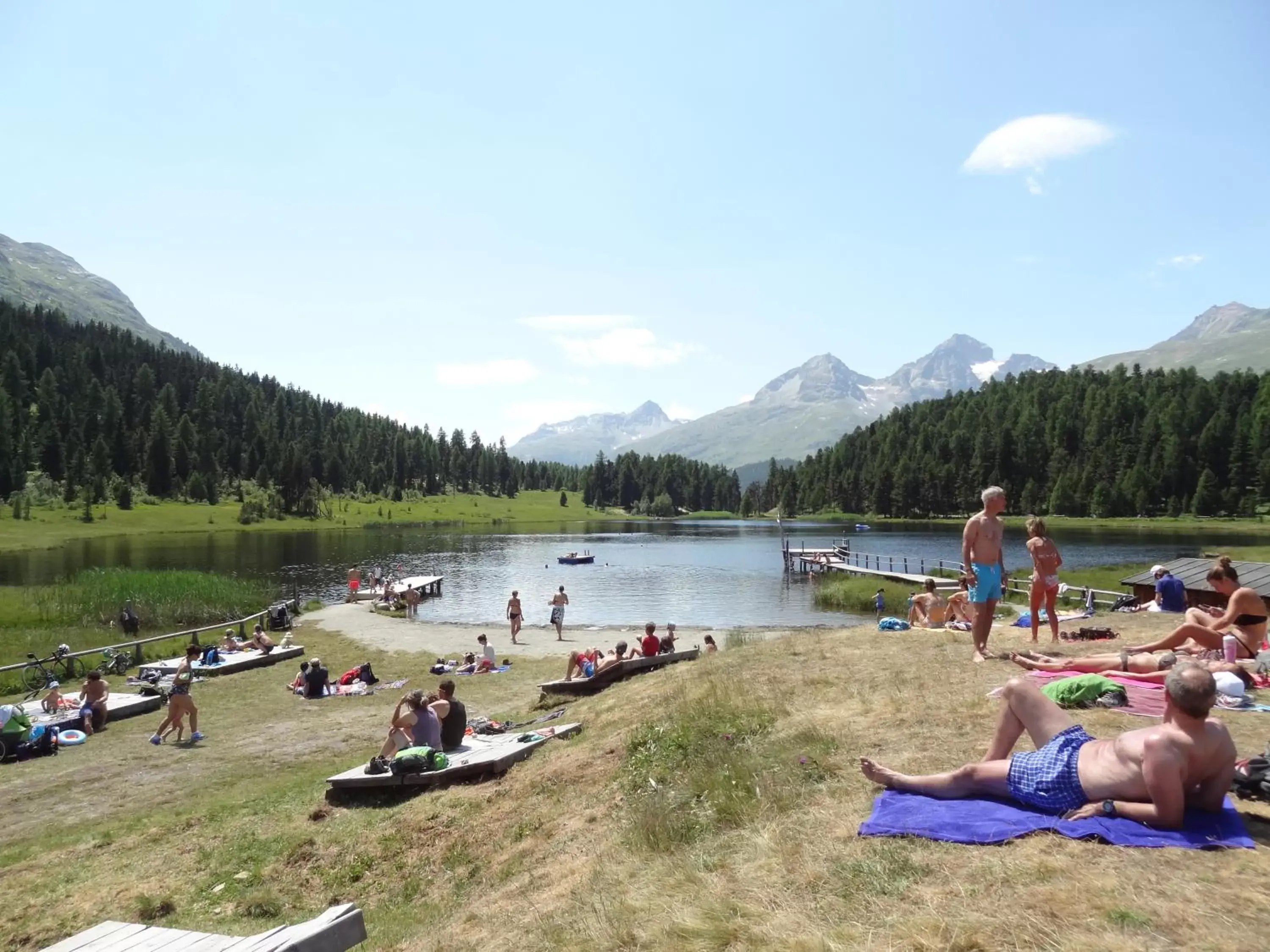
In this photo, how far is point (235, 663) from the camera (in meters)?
26.0

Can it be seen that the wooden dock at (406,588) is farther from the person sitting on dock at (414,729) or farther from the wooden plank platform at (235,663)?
the person sitting on dock at (414,729)

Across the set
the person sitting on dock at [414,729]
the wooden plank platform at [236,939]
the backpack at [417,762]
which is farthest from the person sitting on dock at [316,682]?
the wooden plank platform at [236,939]

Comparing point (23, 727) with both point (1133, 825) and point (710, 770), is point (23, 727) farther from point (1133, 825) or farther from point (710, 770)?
point (1133, 825)

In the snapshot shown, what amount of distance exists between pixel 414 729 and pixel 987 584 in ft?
31.5

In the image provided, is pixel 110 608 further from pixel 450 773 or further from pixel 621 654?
pixel 450 773

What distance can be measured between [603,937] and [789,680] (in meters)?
7.93

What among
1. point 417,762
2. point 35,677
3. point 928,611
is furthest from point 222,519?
point 417,762

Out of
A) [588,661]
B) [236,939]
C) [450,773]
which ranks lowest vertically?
[588,661]

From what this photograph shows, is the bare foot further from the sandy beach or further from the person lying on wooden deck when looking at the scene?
the sandy beach

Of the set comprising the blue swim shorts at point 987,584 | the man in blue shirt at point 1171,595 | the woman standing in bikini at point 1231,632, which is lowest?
the man in blue shirt at point 1171,595

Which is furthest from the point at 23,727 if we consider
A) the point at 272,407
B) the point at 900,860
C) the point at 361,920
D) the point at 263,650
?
the point at 272,407

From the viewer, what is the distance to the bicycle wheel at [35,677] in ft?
73.5

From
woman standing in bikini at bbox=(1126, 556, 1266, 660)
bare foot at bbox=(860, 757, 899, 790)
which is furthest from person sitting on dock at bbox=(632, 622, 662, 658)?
bare foot at bbox=(860, 757, 899, 790)

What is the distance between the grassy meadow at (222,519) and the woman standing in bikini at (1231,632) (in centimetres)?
10202
